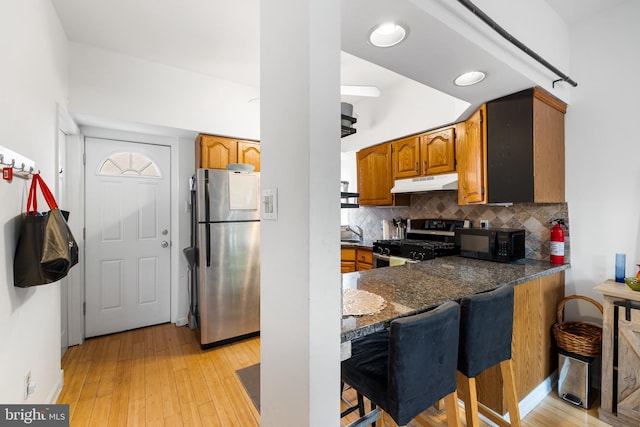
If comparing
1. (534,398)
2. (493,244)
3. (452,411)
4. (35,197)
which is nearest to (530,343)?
(534,398)

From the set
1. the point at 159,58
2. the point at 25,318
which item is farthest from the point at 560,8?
the point at 25,318

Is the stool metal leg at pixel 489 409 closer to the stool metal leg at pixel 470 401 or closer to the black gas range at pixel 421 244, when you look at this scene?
the stool metal leg at pixel 470 401

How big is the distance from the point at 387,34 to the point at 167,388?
275 centimetres

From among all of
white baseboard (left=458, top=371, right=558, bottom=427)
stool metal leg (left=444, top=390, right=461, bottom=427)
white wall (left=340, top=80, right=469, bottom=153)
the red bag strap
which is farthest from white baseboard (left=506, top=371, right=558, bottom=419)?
the red bag strap

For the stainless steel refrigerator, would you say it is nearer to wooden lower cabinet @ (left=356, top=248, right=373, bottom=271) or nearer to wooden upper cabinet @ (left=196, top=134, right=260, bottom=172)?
wooden upper cabinet @ (left=196, top=134, right=260, bottom=172)

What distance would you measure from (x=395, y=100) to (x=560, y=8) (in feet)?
4.95

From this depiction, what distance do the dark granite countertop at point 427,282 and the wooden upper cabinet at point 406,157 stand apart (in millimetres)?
1110

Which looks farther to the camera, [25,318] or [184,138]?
[184,138]

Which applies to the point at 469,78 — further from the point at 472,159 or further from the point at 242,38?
the point at 242,38

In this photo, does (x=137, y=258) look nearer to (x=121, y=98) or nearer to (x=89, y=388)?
(x=89, y=388)

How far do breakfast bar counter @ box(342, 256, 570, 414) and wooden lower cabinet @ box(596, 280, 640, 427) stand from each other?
0.31 m

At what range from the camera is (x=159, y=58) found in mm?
2727

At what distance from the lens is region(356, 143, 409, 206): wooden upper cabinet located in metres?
3.30

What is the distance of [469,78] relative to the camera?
5.88ft
